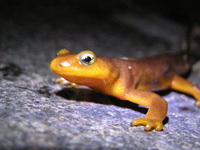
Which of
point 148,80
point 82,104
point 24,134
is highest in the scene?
point 148,80

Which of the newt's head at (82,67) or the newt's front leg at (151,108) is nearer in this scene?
the newt's front leg at (151,108)

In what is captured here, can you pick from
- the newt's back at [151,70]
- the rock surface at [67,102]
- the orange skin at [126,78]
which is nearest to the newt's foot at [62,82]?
the rock surface at [67,102]

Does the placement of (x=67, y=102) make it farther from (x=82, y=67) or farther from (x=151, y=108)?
(x=151, y=108)

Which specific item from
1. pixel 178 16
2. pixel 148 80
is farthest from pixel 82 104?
pixel 178 16

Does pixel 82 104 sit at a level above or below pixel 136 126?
above

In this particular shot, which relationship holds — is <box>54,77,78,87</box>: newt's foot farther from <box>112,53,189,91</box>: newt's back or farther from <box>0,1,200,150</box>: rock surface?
<box>112,53,189,91</box>: newt's back

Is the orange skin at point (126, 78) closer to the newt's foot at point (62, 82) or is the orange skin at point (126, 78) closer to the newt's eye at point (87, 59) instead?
the newt's eye at point (87, 59)

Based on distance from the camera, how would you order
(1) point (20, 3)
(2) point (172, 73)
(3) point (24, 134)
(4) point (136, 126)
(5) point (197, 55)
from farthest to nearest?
(1) point (20, 3)
(5) point (197, 55)
(2) point (172, 73)
(4) point (136, 126)
(3) point (24, 134)

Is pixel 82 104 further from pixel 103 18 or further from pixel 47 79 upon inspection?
pixel 103 18
